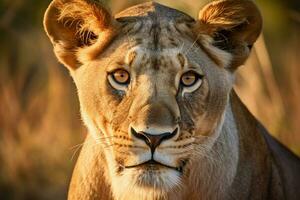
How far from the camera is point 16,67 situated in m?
12.1

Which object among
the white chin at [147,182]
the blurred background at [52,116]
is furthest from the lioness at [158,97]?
the blurred background at [52,116]

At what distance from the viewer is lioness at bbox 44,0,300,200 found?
565cm

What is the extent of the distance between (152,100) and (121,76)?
282mm

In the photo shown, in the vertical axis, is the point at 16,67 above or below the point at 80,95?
below

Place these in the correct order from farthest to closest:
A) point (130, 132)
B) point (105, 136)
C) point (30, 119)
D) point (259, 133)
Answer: point (30, 119), point (259, 133), point (105, 136), point (130, 132)

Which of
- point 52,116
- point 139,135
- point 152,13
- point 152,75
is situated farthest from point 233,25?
point 52,116

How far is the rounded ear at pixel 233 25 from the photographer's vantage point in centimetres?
609

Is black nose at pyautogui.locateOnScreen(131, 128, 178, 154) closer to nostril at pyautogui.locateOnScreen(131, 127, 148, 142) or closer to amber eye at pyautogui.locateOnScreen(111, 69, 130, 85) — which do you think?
nostril at pyautogui.locateOnScreen(131, 127, 148, 142)

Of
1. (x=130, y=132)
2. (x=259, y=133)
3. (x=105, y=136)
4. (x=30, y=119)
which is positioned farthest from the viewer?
(x=30, y=119)

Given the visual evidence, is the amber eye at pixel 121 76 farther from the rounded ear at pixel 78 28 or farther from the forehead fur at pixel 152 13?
the forehead fur at pixel 152 13

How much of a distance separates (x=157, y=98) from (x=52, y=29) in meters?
0.89

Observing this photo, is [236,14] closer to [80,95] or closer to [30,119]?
[80,95]

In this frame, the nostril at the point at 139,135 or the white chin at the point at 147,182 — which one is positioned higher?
the nostril at the point at 139,135

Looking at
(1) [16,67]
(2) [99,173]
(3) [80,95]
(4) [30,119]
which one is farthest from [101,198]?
(1) [16,67]
